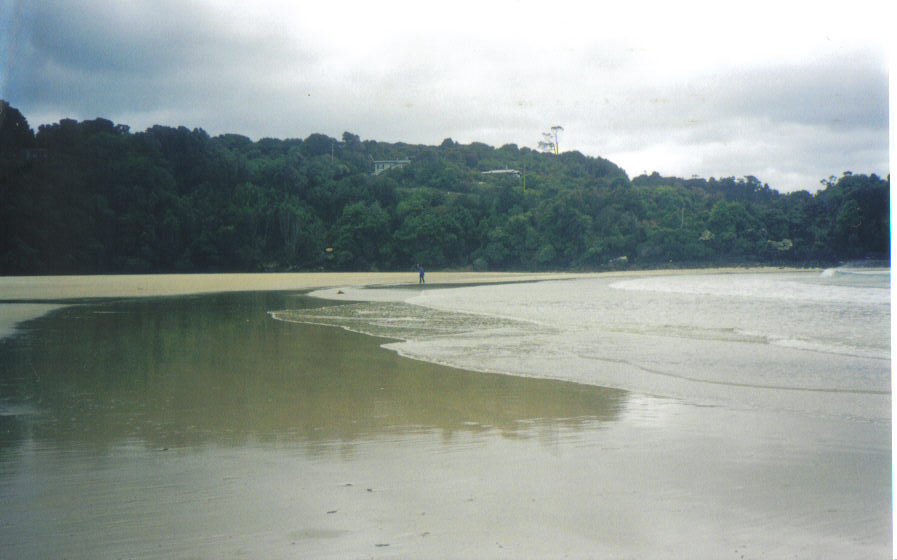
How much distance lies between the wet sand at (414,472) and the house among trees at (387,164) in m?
72.4

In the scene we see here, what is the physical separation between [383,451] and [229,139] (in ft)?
164

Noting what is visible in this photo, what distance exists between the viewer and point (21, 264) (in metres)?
32.1

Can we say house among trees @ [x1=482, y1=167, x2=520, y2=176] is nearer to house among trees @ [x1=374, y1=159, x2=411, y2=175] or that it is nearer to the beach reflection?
house among trees @ [x1=374, y1=159, x2=411, y2=175]

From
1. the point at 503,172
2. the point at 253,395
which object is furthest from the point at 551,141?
the point at 253,395

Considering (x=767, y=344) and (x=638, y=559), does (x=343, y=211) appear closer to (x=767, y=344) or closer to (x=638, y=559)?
(x=767, y=344)

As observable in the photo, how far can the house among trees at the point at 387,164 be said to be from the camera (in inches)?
3076

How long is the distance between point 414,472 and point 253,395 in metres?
2.85

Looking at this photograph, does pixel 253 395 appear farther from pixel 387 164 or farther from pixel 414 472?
pixel 387 164

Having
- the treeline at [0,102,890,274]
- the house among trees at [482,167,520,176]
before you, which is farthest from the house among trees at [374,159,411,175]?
the house among trees at [482,167,520,176]

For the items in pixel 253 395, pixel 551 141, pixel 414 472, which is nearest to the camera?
pixel 414 472

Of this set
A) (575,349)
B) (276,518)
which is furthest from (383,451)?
(575,349)

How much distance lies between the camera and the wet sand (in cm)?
288

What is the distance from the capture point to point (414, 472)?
3846mm

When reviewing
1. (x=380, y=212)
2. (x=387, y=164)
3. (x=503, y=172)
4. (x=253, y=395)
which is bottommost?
(x=253, y=395)
